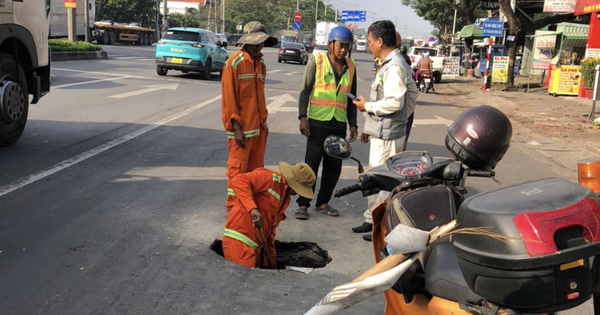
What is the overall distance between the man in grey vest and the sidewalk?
14.8 feet

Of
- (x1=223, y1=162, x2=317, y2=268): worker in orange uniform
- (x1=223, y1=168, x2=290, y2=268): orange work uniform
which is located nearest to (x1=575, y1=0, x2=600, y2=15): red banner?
(x1=223, y1=162, x2=317, y2=268): worker in orange uniform

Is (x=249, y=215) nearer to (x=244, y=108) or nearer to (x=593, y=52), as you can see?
(x=244, y=108)

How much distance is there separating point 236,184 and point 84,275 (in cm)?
124

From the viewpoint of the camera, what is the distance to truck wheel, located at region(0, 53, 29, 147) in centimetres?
757

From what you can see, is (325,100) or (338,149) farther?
(325,100)

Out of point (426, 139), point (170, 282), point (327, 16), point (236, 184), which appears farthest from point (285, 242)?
point (327, 16)

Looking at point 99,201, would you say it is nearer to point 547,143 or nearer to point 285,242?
point 285,242

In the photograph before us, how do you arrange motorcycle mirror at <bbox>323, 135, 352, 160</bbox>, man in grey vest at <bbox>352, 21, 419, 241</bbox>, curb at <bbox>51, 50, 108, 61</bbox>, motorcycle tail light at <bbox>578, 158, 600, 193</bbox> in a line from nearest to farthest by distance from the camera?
motorcycle tail light at <bbox>578, 158, 600, 193</bbox>, motorcycle mirror at <bbox>323, 135, 352, 160</bbox>, man in grey vest at <bbox>352, 21, 419, 241</bbox>, curb at <bbox>51, 50, 108, 61</bbox>

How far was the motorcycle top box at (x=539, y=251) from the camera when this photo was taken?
5.85ft

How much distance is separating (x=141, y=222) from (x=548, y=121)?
1259cm

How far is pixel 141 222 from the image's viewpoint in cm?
523

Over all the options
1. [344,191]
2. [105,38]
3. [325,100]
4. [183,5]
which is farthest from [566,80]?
[183,5]

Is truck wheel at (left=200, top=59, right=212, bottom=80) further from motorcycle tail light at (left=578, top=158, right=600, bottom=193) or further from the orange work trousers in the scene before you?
motorcycle tail light at (left=578, top=158, right=600, bottom=193)

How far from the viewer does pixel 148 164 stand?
743 centimetres
